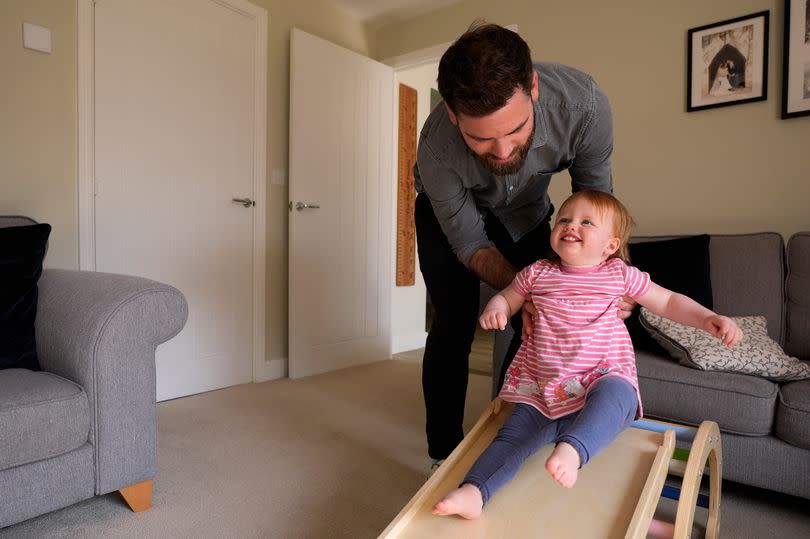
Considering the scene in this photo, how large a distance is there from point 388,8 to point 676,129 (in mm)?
2077

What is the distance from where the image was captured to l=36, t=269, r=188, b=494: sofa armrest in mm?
1463

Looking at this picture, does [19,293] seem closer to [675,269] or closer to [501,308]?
[501,308]

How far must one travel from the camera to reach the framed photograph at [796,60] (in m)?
2.31

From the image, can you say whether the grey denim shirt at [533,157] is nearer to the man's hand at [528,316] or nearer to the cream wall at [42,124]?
the man's hand at [528,316]

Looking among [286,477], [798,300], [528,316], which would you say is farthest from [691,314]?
[286,477]

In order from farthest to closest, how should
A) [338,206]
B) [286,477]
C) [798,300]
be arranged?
[338,206] → [798,300] → [286,477]

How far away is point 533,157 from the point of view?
1.40 meters

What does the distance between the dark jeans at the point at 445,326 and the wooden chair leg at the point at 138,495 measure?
2.79ft

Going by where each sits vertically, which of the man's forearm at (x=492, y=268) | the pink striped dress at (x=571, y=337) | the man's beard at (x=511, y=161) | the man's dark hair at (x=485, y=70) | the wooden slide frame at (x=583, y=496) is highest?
the man's dark hair at (x=485, y=70)

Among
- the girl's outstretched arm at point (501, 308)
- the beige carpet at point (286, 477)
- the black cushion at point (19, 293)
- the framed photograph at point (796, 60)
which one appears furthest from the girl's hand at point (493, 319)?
the framed photograph at point (796, 60)

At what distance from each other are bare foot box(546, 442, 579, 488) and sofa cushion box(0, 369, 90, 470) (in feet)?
4.00

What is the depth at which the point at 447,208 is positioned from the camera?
4.80ft

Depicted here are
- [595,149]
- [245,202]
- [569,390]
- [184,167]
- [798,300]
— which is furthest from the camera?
[245,202]

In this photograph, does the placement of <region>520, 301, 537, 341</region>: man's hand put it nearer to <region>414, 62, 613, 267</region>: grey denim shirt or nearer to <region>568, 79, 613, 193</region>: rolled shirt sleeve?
<region>414, 62, 613, 267</region>: grey denim shirt
